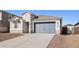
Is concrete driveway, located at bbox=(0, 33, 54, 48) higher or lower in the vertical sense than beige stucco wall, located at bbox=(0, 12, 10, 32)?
lower

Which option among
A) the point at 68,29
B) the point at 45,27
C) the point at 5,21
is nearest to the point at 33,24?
the point at 45,27

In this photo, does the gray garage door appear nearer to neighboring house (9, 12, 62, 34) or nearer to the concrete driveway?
neighboring house (9, 12, 62, 34)

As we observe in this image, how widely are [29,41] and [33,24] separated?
0.35m

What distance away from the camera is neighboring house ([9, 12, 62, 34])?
3.70 metres

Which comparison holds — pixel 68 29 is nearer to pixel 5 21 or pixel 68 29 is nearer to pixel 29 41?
pixel 29 41

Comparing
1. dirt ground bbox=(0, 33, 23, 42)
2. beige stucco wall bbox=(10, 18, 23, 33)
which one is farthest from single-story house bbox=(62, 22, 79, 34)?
dirt ground bbox=(0, 33, 23, 42)

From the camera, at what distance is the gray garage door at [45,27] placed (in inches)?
147

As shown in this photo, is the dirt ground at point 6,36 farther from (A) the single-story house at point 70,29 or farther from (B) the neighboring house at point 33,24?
(A) the single-story house at point 70,29

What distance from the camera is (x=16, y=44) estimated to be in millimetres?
3658

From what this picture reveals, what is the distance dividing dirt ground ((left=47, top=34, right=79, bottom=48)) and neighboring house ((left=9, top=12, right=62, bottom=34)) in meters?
0.17

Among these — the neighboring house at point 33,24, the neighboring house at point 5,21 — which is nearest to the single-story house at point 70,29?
the neighboring house at point 33,24

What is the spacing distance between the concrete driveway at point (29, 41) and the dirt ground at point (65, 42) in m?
0.10
